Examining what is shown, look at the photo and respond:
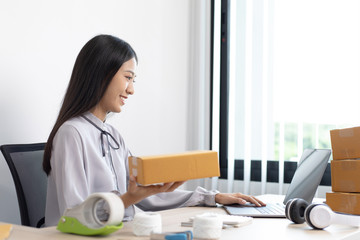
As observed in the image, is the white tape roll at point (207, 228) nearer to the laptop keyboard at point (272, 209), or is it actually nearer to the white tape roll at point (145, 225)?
the white tape roll at point (145, 225)

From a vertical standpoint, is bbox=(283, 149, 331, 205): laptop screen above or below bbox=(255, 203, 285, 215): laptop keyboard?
above

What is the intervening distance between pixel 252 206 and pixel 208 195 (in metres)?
0.17

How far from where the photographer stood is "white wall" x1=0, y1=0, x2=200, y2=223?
224 centimetres

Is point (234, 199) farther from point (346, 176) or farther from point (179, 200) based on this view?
point (346, 176)

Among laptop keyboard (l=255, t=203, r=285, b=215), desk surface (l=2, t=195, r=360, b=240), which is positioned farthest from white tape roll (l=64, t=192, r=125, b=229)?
laptop keyboard (l=255, t=203, r=285, b=215)

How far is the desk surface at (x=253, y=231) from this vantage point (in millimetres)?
1330

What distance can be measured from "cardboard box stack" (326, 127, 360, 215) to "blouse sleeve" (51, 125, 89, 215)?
83 cm

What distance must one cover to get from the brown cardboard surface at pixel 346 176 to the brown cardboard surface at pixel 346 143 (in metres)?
0.03

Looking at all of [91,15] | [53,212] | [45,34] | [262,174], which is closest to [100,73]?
[53,212]

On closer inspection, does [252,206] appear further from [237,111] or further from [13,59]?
[237,111]

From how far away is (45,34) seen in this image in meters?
2.41

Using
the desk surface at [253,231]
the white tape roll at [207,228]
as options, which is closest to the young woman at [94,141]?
the desk surface at [253,231]

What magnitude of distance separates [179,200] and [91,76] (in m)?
0.57

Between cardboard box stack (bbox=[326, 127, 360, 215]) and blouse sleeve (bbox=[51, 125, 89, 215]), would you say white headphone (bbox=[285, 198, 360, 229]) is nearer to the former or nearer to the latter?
cardboard box stack (bbox=[326, 127, 360, 215])
